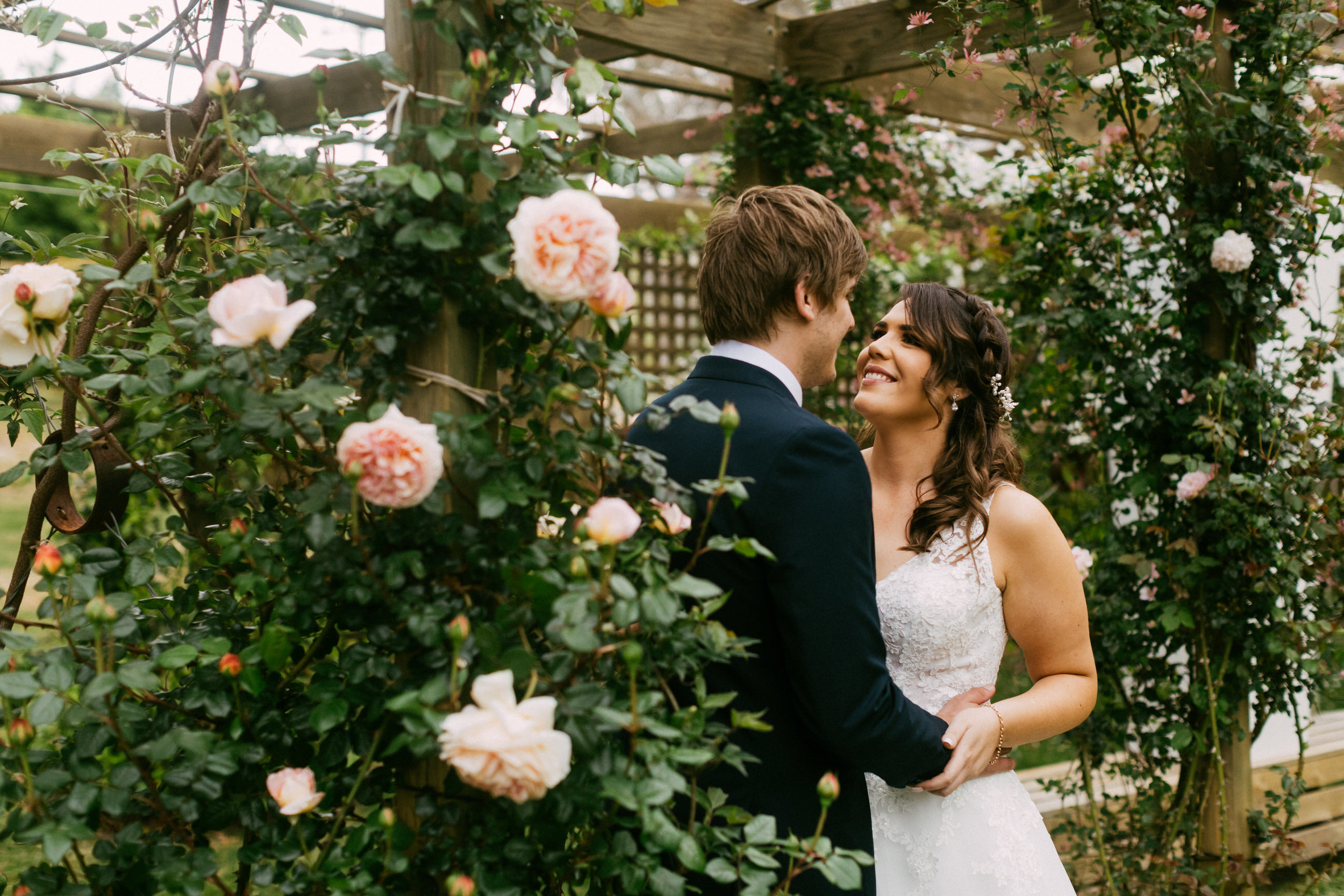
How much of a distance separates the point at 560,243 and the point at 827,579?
0.60 meters

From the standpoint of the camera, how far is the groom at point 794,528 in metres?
1.32

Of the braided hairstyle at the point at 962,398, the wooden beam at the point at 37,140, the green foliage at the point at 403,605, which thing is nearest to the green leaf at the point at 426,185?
the green foliage at the point at 403,605

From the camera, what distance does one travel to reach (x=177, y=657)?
1.07 m

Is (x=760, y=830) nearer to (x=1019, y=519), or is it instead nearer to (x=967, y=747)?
(x=967, y=747)

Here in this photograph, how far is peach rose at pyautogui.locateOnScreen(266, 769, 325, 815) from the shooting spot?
101 cm

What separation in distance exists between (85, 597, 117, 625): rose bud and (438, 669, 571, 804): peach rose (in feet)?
1.26

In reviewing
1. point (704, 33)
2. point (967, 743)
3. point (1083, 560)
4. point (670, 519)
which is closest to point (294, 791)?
point (670, 519)

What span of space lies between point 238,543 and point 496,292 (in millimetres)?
406

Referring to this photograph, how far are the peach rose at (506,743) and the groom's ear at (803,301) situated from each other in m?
0.83

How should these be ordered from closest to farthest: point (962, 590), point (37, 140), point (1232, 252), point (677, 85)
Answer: point (962, 590) < point (1232, 252) < point (37, 140) < point (677, 85)

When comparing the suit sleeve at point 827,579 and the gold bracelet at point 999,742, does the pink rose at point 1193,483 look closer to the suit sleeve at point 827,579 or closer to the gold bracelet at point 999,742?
the gold bracelet at point 999,742

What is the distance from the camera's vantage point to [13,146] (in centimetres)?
377

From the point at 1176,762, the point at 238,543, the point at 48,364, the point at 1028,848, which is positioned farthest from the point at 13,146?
the point at 1176,762

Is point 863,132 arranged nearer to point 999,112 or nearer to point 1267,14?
point 999,112
